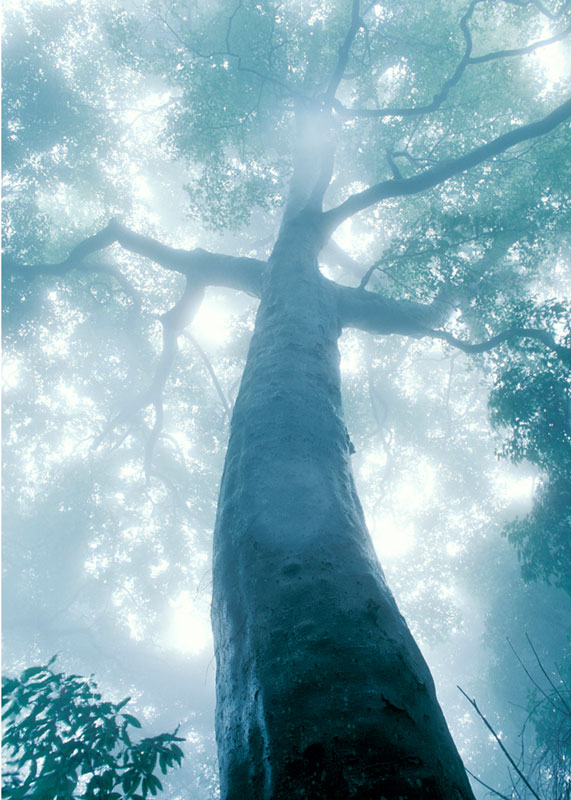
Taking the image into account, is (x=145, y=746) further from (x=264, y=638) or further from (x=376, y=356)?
(x=376, y=356)

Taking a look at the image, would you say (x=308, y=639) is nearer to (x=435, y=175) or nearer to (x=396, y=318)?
(x=396, y=318)

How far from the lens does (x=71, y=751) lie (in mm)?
2682

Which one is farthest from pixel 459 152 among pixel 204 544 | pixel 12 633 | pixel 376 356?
pixel 12 633

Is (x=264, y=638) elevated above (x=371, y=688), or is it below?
above

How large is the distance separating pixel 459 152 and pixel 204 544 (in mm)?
20025

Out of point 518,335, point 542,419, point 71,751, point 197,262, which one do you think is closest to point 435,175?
point 518,335

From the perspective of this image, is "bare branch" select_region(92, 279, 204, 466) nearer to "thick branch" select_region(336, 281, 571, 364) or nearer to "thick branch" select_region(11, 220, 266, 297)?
"thick branch" select_region(11, 220, 266, 297)

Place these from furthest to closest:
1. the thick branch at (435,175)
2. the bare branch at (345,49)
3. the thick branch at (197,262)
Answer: the thick branch at (197,262) → the bare branch at (345,49) → the thick branch at (435,175)

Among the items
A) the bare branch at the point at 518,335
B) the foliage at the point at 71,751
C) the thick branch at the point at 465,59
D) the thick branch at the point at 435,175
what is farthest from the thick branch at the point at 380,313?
the foliage at the point at 71,751

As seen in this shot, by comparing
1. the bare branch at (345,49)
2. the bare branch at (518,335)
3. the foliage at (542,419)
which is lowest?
the foliage at (542,419)

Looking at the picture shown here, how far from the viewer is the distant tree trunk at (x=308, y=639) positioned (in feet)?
3.96

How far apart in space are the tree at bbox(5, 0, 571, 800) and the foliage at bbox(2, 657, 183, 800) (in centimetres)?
143

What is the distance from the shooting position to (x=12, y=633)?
25.6 m

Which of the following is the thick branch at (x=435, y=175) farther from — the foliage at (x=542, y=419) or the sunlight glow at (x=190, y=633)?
the sunlight glow at (x=190, y=633)
